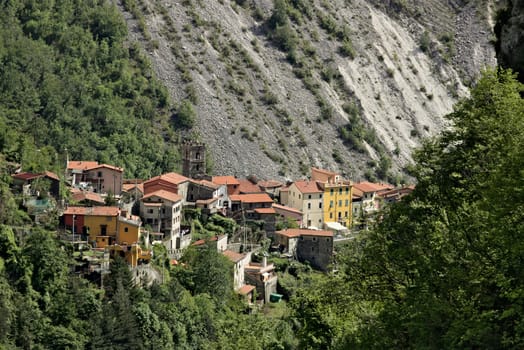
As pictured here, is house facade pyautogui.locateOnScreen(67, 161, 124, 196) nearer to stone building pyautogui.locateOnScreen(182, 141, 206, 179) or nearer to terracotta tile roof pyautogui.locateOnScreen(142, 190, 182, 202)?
terracotta tile roof pyautogui.locateOnScreen(142, 190, 182, 202)

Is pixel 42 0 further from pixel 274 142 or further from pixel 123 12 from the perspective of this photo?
pixel 274 142

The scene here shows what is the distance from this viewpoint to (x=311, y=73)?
4033 inches

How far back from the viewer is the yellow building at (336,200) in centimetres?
7438

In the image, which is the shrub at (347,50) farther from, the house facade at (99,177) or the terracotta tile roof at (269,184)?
the house facade at (99,177)

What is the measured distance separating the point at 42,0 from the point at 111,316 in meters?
50.3

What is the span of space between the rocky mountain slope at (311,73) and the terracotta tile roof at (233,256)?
21.2 m

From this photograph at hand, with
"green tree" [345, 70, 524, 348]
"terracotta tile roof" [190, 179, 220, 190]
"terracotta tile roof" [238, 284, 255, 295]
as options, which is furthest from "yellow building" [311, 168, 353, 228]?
"green tree" [345, 70, 524, 348]

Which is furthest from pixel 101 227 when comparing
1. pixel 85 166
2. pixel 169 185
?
pixel 85 166

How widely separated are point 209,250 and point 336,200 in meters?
19.7

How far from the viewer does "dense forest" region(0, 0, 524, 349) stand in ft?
58.5

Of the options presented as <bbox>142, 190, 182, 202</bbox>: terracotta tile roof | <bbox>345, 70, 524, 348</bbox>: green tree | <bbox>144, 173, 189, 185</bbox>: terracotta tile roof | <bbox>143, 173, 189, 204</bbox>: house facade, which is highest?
<bbox>345, 70, 524, 348</bbox>: green tree

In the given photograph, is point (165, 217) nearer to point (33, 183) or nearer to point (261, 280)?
point (261, 280)

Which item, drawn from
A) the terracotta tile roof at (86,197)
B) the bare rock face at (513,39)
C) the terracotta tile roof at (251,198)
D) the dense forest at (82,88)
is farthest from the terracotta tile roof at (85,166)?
the bare rock face at (513,39)

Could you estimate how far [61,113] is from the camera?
8044 centimetres
